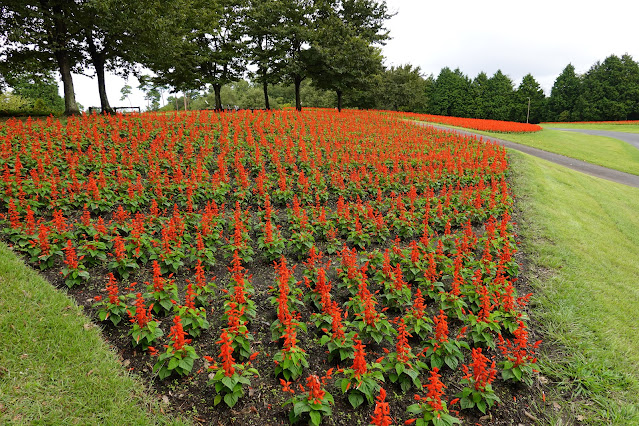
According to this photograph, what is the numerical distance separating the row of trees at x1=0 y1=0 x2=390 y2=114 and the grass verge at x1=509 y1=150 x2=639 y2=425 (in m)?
17.5

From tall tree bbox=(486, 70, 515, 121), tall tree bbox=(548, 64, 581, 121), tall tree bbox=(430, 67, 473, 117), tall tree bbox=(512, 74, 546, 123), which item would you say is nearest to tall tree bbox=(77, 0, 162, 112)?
tall tree bbox=(430, 67, 473, 117)

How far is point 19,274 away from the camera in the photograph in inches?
168

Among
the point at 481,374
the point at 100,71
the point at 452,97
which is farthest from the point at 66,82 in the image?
the point at 452,97

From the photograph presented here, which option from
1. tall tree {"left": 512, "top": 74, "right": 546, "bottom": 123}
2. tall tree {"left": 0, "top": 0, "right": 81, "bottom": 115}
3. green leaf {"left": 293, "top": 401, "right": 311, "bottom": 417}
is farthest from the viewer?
tall tree {"left": 512, "top": 74, "right": 546, "bottom": 123}

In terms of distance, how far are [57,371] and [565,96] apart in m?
74.6

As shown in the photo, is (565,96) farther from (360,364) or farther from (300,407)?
(300,407)

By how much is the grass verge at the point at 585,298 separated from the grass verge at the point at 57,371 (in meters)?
4.28

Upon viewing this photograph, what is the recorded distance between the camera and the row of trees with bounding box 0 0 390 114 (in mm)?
15227

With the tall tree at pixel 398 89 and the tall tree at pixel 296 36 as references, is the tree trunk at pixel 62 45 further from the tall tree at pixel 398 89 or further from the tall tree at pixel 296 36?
the tall tree at pixel 398 89

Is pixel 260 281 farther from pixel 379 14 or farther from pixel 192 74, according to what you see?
pixel 379 14

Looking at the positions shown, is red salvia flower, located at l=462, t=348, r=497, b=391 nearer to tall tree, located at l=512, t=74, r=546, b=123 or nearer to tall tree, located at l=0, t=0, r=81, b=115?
tall tree, located at l=0, t=0, r=81, b=115

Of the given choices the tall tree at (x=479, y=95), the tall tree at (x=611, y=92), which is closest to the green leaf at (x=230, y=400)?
the tall tree at (x=479, y=95)

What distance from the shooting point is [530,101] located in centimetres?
5838

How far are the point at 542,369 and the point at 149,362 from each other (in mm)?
4539
